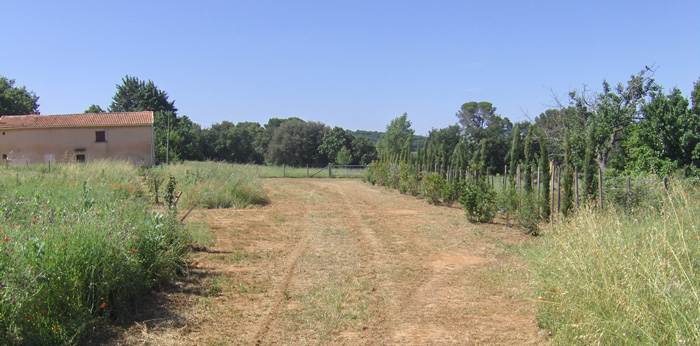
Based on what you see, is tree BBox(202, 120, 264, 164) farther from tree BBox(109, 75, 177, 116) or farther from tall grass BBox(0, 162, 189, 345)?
tall grass BBox(0, 162, 189, 345)

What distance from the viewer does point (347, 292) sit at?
5.50m

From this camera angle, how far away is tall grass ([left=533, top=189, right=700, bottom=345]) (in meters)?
2.82

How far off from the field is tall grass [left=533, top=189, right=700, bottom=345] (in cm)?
2

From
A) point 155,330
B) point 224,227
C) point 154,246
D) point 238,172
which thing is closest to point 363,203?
point 238,172

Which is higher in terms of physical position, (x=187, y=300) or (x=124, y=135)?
(x=124, y=135)

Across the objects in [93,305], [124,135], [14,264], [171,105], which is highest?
[171,105]

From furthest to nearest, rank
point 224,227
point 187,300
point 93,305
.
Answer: point 224,227 < point 187,300 < point 93,305

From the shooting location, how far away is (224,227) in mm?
10078

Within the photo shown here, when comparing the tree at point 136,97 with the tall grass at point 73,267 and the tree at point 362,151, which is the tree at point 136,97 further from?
the tall grass at point 73,267

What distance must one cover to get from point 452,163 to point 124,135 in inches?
978

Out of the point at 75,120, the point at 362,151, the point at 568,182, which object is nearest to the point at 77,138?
the point at 75,120

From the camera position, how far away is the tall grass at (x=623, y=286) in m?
2.82

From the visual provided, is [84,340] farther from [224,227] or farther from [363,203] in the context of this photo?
[363,203]

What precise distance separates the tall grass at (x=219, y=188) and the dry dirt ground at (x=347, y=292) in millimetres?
4281
